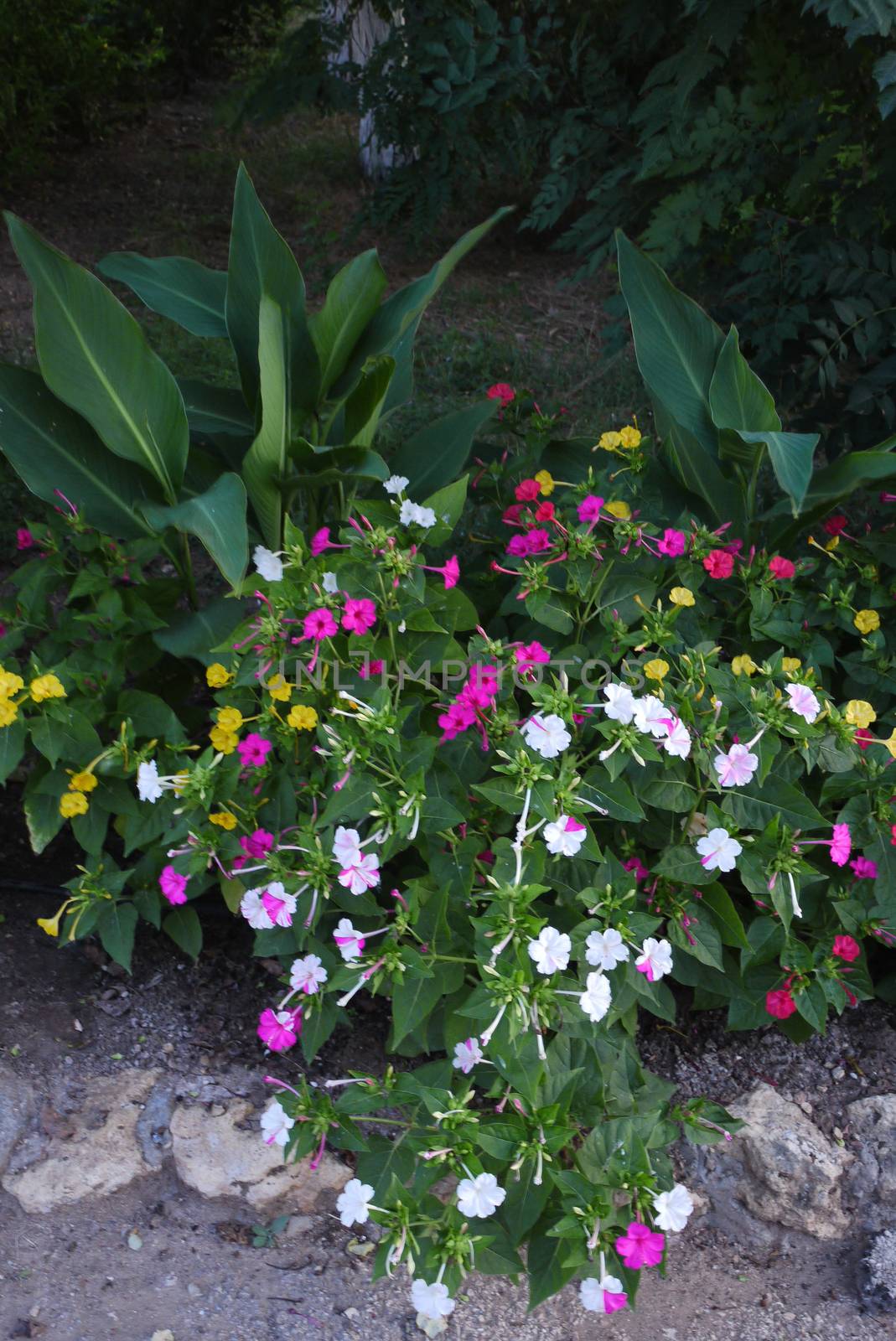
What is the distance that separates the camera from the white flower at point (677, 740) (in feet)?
5.67

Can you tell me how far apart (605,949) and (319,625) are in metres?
0.66

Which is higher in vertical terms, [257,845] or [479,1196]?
[257,845]

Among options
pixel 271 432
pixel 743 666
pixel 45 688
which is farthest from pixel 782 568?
pixel 45 688

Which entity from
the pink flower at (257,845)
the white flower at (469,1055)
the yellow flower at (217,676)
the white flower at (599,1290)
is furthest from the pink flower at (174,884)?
the white flower at (599,1290)

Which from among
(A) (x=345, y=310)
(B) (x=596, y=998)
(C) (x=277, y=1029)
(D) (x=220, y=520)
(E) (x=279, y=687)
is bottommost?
(C) (x=277, y=1029)

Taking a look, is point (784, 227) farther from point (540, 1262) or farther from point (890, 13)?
point (540, 1262)

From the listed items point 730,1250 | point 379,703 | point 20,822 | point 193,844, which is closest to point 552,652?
point 379,703

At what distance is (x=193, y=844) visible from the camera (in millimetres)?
1958

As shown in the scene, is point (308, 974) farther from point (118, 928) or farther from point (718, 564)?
point (718, 564)

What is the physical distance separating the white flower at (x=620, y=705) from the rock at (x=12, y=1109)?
126cm

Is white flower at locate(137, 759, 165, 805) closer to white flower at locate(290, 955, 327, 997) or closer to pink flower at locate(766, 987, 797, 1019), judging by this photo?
white flower at locate(290, 955, 327, 997)

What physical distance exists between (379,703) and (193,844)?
44 centimetres

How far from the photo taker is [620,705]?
1.72 meters

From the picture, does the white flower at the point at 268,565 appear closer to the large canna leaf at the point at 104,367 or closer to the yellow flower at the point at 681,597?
the large canna leaf at the point at 104,367
